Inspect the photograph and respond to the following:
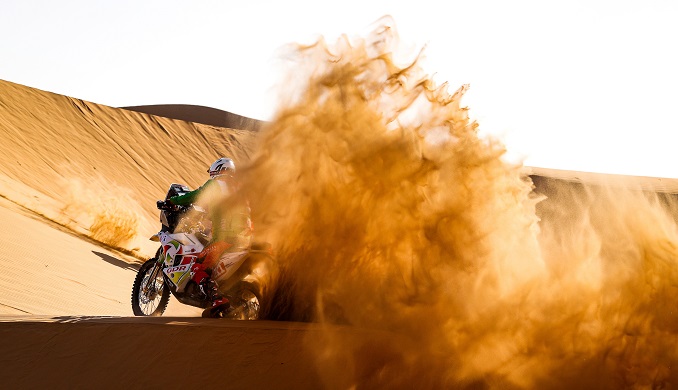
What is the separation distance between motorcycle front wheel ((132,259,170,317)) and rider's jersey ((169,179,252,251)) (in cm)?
159

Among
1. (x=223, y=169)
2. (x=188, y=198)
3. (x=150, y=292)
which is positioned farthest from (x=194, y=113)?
(x=223, y=169)

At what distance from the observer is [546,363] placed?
5.54 m

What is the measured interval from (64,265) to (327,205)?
8.10m

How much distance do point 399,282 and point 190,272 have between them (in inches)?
91.4

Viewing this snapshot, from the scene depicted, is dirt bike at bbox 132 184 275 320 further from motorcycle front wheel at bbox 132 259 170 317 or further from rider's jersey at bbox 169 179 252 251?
rider's jersey at bbox 169 179 252 251

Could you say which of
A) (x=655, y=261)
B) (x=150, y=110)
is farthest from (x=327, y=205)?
(x=150, y=110)

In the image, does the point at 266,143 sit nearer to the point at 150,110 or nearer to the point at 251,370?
the point at 251,370

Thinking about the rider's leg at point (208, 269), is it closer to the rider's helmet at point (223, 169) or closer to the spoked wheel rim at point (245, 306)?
the spoked wheel rim at point (245, 306)

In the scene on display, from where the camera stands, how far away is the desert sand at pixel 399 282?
5.37 m

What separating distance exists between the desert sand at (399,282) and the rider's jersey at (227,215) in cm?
15

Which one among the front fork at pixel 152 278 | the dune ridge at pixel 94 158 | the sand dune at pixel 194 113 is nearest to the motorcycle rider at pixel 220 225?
the front fork at pixel 152 278

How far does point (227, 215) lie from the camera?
22.1ft

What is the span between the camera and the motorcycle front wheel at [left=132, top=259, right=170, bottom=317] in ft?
26.6

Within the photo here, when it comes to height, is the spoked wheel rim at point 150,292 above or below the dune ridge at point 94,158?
below
